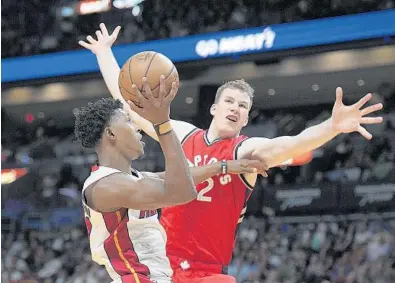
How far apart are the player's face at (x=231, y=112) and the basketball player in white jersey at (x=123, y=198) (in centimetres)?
108

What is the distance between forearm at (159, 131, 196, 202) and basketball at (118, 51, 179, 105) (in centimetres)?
35

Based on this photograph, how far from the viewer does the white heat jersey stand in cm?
397

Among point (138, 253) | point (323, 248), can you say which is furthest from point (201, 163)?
point (323, 248)

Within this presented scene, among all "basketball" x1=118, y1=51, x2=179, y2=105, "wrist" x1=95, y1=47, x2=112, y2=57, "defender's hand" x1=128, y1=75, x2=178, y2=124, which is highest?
"wrist" x1=95, y1=47, x2=112, y2=57

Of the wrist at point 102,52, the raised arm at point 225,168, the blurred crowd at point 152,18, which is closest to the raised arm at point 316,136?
the raised arm at point 225,168

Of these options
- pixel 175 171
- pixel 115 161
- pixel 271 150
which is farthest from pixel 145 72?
pixel 271 150

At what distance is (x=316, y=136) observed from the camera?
184 inches

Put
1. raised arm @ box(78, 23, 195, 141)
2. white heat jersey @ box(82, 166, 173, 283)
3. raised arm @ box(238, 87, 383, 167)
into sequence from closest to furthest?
white heat jersey @ box(82, 166, 173, 283) < raised arm @ box(238, 87, 383, 167) < raised arm @ box(78, 23, 195, 141)

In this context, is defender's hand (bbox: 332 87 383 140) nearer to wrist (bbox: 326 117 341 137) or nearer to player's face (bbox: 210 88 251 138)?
wrist (bbox: 326 117 341 137)

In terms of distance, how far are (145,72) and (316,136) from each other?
3.73 ft

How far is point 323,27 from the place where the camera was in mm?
14914

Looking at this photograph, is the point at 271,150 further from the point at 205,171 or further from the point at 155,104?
the point at 155,104

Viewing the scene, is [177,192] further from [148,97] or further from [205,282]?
[205,282]

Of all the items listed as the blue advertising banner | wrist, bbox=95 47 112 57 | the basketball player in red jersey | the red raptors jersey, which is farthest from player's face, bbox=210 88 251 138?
the blue advertising banner
